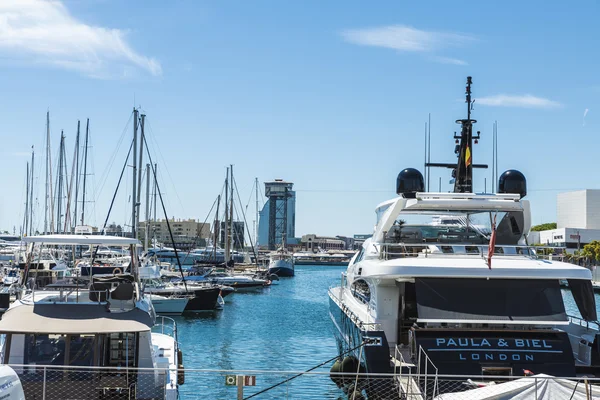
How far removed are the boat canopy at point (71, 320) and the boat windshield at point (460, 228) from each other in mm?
10264

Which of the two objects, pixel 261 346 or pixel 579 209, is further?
pixel 579 209

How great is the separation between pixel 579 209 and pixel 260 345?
9750cm

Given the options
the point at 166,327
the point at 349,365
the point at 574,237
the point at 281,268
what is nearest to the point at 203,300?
the point at 166,327

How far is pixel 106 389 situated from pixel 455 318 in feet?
25.6

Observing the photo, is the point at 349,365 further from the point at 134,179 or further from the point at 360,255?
the point at 134,179

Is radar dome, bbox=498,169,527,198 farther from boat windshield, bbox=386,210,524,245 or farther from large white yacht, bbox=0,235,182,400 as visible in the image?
large white yacht, bbox=0,235,182,400

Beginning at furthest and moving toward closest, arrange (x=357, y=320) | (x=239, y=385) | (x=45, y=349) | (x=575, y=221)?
(x=575, y=221)
(x=357, y=320)
(x=45, y=349)
(x=239, y=385)

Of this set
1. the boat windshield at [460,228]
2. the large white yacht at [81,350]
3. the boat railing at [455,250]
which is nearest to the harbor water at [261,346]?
the large white yacht at [81,350]

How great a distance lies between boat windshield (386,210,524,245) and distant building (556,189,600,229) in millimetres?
102066

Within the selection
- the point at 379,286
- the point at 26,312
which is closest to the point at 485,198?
the point at 379,286

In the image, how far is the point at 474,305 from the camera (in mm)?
16719

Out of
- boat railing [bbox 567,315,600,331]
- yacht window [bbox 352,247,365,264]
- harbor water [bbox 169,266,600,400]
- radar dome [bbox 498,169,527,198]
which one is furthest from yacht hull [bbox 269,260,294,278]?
boat railing [bbox 567,315,600,331]

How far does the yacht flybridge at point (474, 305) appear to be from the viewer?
50.8 feet

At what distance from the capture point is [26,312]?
13.7 meters
